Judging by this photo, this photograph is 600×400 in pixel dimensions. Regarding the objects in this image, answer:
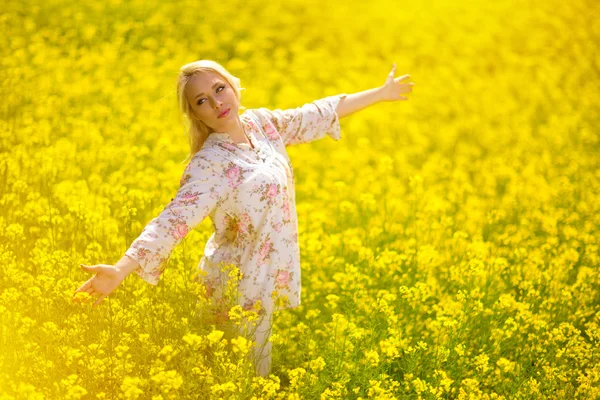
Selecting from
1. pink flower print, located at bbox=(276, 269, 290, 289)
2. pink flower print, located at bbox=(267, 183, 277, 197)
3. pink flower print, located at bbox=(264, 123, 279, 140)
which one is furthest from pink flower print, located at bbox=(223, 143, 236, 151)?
pink flower print, located at bbox=(276, 269, 290, 289)

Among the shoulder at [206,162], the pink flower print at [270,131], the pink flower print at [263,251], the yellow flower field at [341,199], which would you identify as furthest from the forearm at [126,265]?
the pink flower print at [270,131]

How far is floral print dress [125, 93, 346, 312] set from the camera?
392 cm

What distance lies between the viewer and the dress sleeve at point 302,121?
4.61 metres

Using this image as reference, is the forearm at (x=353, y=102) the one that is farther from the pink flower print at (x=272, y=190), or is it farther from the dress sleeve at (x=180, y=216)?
the dress sleeve at (x=180, y=216)

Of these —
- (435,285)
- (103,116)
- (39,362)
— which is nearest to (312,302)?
(435,285)

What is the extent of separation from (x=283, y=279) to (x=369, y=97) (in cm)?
134

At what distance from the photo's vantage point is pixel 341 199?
21.8 feet

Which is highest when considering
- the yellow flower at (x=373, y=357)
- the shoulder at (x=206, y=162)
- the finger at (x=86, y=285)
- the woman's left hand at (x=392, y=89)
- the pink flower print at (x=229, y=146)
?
the woman's left hand at (x=392, y=89)

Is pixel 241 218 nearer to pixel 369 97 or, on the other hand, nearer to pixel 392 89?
pixel 369 97

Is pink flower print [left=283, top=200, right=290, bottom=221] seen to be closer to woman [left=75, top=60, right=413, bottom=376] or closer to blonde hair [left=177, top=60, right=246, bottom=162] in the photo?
woman [left=75, top=60, right=413, bottom=376]

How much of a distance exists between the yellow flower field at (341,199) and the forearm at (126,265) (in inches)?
13.7

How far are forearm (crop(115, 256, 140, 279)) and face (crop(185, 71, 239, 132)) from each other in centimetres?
84

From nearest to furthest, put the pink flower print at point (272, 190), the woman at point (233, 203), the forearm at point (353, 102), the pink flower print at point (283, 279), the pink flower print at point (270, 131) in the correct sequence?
the woman at point (233, 203) → the pink flower print at point (272, 190) → the pink flower print at point (283, 279) → the pink flower print at point (270, 131) → the forearm at point (353, 102)

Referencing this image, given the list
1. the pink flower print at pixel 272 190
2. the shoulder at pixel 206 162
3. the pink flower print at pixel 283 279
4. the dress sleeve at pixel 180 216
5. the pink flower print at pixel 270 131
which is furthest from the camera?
the pink flower print at pixel 270 131
